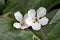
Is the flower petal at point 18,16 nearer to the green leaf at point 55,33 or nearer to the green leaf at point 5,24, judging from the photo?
the green leaf at point 5,24

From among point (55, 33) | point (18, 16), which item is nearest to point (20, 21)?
point (18, 16)

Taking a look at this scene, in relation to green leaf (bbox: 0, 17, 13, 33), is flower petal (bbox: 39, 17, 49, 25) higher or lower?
higher

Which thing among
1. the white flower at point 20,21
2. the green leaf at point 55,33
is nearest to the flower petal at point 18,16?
the white flower at point 20,21

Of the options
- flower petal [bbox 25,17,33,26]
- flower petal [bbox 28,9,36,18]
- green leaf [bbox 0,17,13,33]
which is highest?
flower petal [bbox 28,9,36,18]

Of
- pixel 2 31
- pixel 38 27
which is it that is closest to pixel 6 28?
pixel 2 31

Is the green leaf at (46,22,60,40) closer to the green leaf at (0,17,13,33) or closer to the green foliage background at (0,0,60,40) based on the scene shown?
the green foliage background at (0,0,60,40)

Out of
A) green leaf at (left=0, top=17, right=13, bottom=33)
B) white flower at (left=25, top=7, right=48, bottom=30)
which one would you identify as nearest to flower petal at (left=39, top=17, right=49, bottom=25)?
white flower at (left=25, top=7, right=48, bottom=30)
